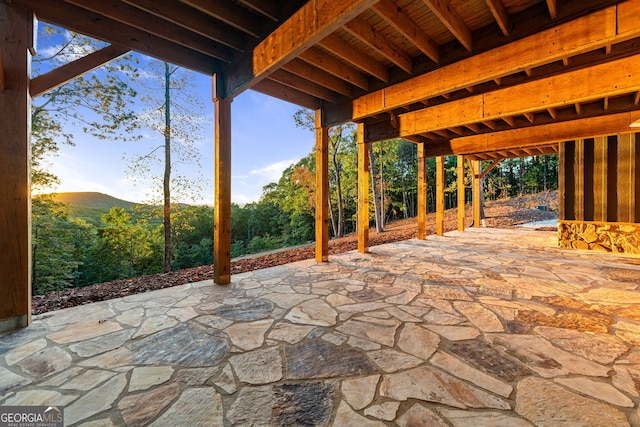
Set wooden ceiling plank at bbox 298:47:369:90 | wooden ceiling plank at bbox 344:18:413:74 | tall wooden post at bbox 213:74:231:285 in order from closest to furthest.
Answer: wooden ceiling plank at bbox 344:18:413:74, wooden ceiling plank at bbox 298:47:369:90, tall wooden post at bbox 213:74:231:285

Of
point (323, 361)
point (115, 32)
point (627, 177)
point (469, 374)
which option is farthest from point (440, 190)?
point (115, 32)

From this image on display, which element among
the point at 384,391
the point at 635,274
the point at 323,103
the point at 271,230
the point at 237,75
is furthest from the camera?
the point at 271,230

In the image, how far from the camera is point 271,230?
20281 millimetres

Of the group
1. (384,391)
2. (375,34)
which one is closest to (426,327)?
(384,391)

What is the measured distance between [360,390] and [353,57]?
3.72m

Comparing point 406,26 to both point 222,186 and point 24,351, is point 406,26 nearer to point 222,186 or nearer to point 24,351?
point 222,186

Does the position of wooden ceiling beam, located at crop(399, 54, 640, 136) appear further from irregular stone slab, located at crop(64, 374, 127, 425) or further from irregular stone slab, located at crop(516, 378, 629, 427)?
irregular stone slab, located at crop(64, 374, 127, 425)

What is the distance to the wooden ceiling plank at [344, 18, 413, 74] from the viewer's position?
2.70 m

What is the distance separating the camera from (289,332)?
2094 millimetres

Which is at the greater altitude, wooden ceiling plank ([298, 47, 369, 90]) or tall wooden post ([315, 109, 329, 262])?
wooden ceiling plank ([298, 47, 369, 90])

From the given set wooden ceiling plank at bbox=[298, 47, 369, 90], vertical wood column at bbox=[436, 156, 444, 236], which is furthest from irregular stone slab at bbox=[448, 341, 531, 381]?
vertical wood column at bbox=[436, 156, 444, 236]

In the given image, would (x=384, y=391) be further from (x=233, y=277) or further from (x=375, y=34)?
(x=375, y=34)

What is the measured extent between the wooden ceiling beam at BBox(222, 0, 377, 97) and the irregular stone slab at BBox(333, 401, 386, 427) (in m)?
2.67

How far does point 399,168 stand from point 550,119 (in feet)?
Answer: 53.4
